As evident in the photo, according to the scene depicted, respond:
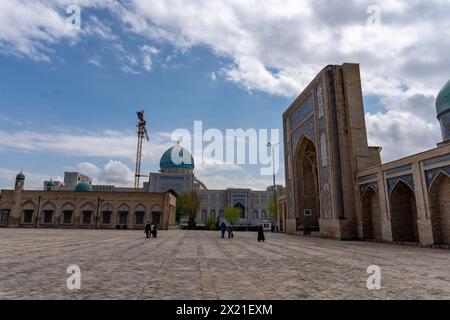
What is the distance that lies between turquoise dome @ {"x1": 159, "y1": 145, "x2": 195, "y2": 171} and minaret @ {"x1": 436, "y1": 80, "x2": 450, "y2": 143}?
4441 centimetres

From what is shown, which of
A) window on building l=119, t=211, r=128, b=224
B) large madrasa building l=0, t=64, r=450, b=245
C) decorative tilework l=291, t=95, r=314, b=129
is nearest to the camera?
large madrasa building l=0, t=64, r=450, b=245

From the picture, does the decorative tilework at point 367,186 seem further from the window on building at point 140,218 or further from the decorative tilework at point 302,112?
the window on building at point 140,218

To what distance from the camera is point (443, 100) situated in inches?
829

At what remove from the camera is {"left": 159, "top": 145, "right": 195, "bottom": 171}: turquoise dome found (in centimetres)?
5900

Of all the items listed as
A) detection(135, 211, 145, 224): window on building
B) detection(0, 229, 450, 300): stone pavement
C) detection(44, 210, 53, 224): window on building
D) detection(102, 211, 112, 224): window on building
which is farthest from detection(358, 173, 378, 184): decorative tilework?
detection(44, 210, 53, 224): window on building

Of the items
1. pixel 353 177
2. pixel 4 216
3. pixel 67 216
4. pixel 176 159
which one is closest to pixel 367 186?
pixel 353 177

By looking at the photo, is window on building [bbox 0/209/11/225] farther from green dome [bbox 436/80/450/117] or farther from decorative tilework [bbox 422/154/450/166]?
green dome [bbox 436/80/450/117]

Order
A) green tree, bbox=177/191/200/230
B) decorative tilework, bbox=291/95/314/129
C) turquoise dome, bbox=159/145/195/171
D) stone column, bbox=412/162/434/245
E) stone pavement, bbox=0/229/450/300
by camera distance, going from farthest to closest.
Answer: turquoise dome, bbox=159/145/195/171
green tree, bbox=177/191/200/230
decorative tilework, bbox=291/95/314/129
stone column, bbox=412/162/434/245
stone pavement, bbox=0/229/450/300

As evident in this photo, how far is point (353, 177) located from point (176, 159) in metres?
43.5

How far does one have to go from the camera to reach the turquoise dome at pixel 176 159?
5900 centimetres
